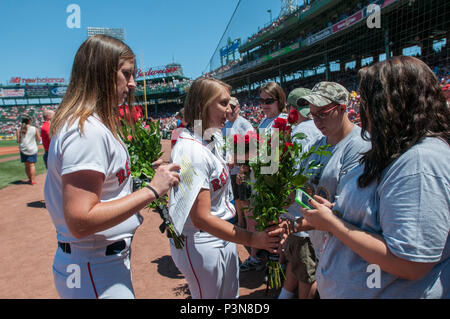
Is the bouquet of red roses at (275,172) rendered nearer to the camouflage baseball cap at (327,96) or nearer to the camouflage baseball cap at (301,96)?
the camouflage baseball cap at (327,96)

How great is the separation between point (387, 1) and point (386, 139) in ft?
46.6

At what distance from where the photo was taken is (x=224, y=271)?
1.92 meters

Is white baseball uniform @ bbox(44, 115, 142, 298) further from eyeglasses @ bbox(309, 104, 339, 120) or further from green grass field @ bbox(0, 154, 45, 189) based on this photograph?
green grass field @ bbox(0, 154, 45, 189)

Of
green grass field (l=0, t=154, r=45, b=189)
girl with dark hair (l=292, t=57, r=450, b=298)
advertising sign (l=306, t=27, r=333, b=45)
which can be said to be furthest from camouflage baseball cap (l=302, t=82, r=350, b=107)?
advertising sign (l=306, t=27, r=333, b=45)

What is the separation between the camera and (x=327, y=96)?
2.34 metres

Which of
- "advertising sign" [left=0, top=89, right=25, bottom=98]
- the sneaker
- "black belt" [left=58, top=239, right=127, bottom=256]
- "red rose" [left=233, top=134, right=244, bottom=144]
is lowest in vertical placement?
the sneaker

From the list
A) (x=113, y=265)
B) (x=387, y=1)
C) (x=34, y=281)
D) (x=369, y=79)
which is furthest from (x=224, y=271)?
(x=387, y=1)

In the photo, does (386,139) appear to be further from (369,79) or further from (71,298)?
(71,298)

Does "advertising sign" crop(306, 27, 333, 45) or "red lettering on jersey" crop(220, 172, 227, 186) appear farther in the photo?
"advertising sign" crop(306, 27, 333, 45)

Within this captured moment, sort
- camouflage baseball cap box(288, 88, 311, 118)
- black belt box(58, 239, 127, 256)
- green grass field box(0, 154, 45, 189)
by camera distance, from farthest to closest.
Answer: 1. green grass field box(0, 154, 45, 189)
2. camouflage baseball cap box(288, 88, 311, 118)
3. black belt box(58, 239, 127, 256)

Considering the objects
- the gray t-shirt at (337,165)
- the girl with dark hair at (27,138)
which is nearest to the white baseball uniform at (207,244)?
the gray t-shirt at (337,165)

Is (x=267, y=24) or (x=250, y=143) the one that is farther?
(x=267, y=24)

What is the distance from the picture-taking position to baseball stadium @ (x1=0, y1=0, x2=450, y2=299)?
3.71 metres

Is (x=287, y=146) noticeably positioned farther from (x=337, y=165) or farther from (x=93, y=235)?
(x=93, y=235)
